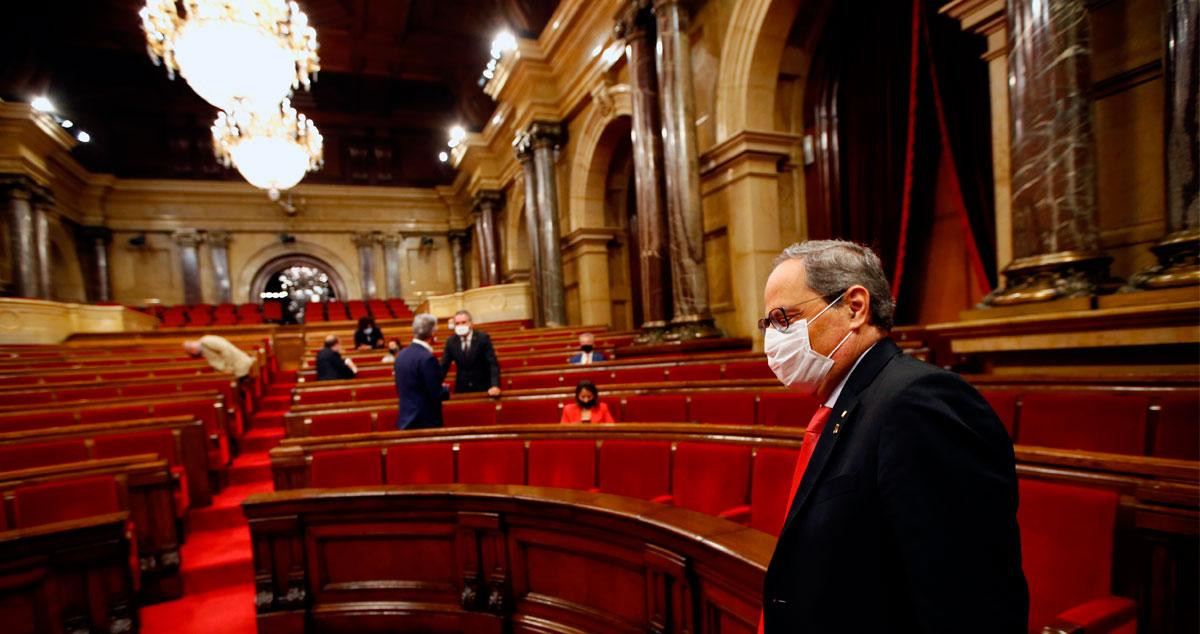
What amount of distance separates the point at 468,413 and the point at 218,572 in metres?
1.57

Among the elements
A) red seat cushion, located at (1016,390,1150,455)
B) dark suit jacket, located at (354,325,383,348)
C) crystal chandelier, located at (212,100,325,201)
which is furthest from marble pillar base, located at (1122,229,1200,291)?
crystal chandelier, located at (212,100,325,201)

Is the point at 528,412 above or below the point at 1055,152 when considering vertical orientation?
below

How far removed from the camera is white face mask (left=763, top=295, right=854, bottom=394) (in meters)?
0.89

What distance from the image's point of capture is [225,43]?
5660mm

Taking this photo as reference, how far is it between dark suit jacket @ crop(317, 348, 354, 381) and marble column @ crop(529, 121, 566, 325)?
5314mm

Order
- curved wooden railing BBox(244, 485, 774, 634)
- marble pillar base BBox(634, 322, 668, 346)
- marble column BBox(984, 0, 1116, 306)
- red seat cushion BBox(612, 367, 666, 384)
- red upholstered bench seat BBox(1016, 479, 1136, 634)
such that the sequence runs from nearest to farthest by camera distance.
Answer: red upholstered bench seat BBox(1016, 479, 1136, 634)
curved wooden railing BBox(244, 485, 774, 634)
marble column BBox(984, 0, 1116, 306)
red seat cushion BBox(612, 367, 666, 384)
marble pillar base BBox(634, 322, 668, 346)

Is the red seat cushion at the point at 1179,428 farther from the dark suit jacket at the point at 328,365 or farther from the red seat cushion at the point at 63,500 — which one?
the dark suit jacket at the point at 328,365

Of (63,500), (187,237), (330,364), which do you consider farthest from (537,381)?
(187,237)

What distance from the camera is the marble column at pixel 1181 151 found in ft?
7.93

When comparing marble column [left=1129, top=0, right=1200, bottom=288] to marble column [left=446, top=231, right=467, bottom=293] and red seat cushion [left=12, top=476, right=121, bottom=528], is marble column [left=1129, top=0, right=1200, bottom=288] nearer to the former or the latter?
red seat cushion [left=12, top=476, right=121, bottom=528]

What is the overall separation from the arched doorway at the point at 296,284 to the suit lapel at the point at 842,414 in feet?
58.0

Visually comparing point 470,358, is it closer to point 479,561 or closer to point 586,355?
point 586,355

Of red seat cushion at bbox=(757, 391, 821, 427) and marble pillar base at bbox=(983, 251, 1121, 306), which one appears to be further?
red seat cushion at bbox=(757, 391, 821, 427)

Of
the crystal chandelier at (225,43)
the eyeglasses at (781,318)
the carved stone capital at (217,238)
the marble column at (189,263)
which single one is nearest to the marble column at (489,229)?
the carved stone capital at (217,238)
